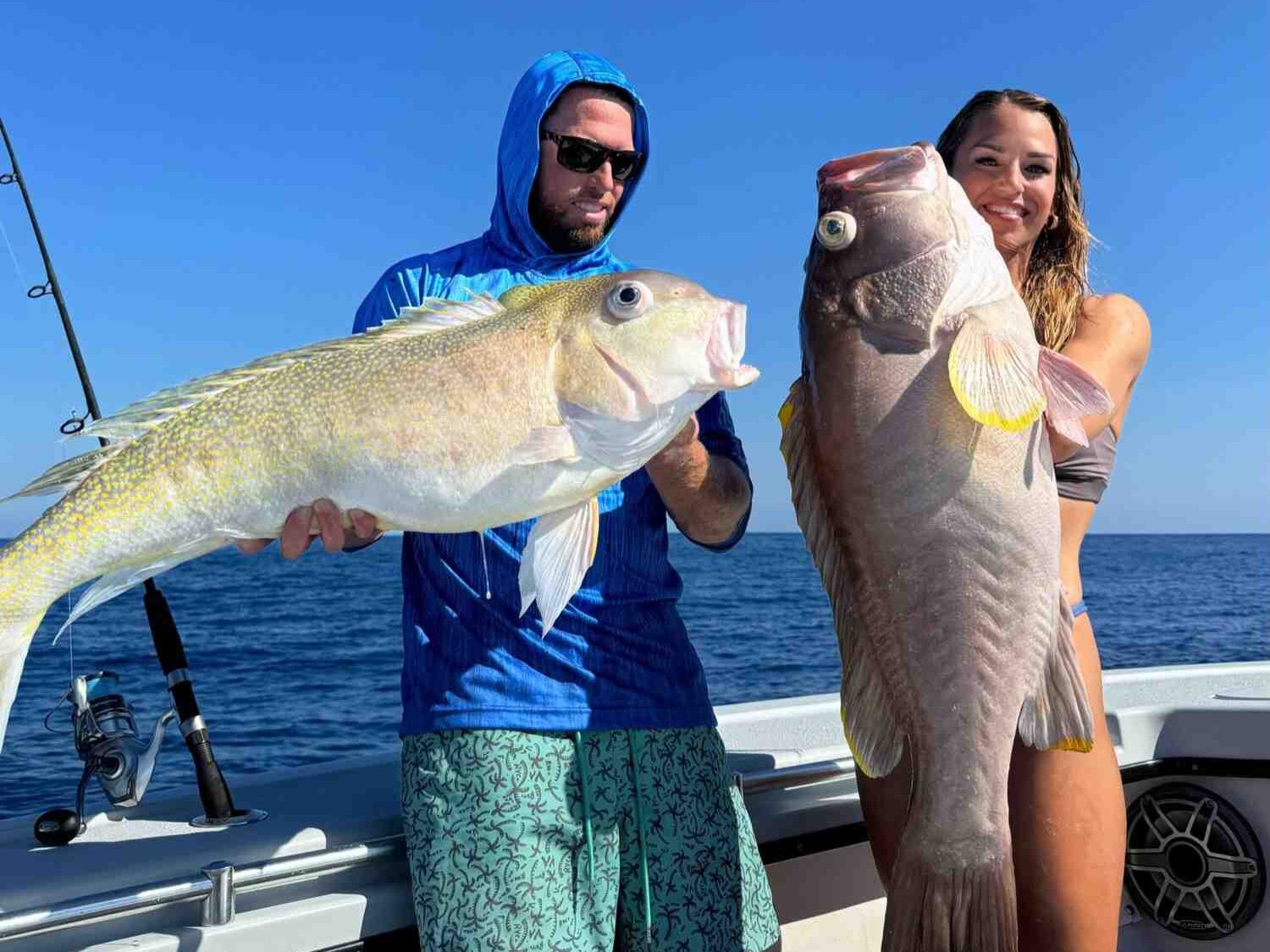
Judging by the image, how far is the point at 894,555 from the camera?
2.26m

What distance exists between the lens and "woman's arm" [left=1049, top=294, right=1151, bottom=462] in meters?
2.58

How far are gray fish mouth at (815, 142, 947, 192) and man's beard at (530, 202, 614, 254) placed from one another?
0.77m

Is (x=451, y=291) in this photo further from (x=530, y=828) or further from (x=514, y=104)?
(x=530, y=828)

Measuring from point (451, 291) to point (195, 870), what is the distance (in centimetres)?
164

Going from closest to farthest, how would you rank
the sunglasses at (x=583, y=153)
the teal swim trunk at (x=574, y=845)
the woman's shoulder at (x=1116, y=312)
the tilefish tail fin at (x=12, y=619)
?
the tilefish tail fin at (x=12, y=619), the teal swim trunk at (x=574, y=845), the woman's shoulder at (x=1116, y=312), the sunglasses at (x=583, y=153)

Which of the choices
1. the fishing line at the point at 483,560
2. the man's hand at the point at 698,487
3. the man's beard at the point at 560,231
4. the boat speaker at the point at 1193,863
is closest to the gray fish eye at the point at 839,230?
the man's hand at the point at 698,487

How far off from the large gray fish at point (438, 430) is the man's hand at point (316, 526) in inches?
1.0

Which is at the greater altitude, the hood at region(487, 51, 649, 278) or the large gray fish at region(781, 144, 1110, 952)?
the hood at region(487, 51, 649, 278)

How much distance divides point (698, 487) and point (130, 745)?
2008 mm

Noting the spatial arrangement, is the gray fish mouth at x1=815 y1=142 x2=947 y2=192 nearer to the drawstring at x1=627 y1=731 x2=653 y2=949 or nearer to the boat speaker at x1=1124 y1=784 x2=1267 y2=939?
the drawstring at x1=627 y1=731 x2=653 y2=949

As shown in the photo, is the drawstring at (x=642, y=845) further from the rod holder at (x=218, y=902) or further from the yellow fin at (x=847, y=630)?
the rod holder at (x=218, y=902)

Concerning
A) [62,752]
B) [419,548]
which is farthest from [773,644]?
[419,548]

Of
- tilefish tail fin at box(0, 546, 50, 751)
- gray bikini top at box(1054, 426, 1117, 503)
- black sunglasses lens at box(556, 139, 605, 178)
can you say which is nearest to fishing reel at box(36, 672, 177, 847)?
tilefish tail fin at box(0, 546, 50, 751)

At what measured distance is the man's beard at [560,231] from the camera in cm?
294
